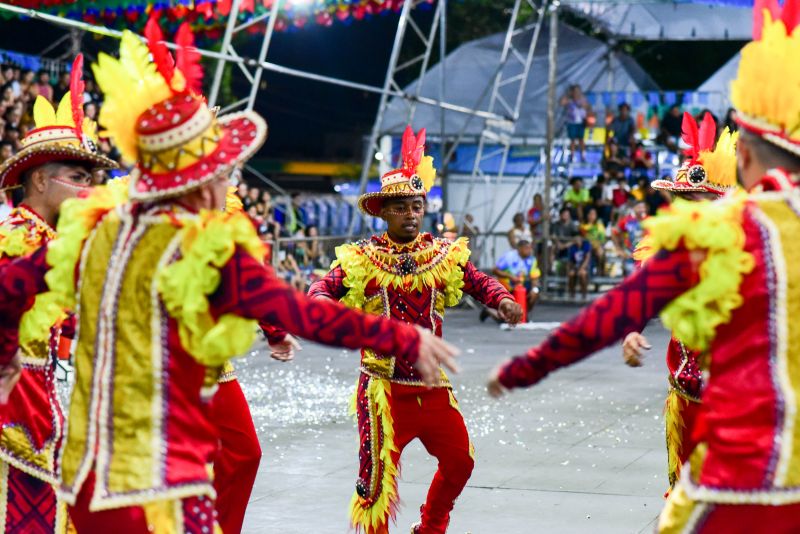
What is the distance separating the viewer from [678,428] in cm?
614

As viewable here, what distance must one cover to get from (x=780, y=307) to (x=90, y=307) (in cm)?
194

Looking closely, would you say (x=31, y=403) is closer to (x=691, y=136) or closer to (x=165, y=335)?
(x=165, y=335)

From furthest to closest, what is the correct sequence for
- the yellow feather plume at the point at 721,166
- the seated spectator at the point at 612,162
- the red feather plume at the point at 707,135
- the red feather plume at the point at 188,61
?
1. the seated spectator at the point at 612,162
2. the red feather plume at the point at 707,135
3. the yellow feather plume at the point at 721,166
4. the red feather plume at the point at 188,61

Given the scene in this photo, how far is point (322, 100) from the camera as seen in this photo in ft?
111

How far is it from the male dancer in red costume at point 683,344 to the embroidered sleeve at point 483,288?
0.70 m

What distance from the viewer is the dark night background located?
103ft

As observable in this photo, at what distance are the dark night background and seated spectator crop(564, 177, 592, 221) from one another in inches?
402

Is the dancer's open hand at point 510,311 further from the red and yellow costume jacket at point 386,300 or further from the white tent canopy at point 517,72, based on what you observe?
the white tent canopy at point 517,72

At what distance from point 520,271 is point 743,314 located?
13916mm

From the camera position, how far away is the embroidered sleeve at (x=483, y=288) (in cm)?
658

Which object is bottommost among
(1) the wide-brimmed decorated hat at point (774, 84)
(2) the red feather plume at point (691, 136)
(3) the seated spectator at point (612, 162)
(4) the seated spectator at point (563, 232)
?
(4) the seated spectator at point (563, 232)

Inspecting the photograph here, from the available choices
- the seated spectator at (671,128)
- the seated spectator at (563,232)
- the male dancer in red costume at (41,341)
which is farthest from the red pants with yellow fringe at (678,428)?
the seated spectator at (671,128)

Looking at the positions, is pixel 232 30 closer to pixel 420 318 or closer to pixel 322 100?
pixel 420 318

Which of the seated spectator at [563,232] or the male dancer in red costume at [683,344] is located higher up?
the male dancer in red costume at [683,344]
